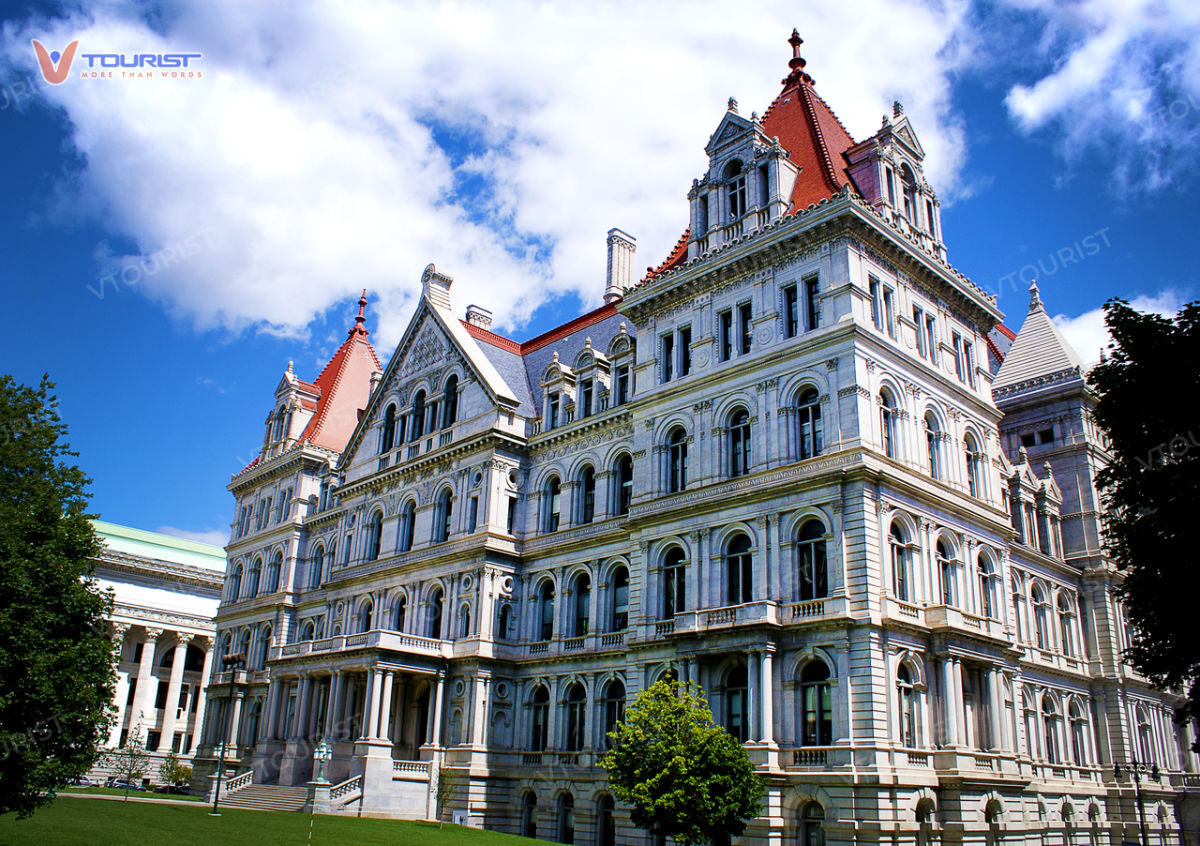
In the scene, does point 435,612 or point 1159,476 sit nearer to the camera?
point 1159,476

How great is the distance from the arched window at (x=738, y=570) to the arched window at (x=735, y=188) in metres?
12.8

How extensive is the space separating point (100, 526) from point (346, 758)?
6691 centimetres

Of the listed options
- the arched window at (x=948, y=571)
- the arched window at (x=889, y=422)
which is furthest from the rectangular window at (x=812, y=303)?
the arched window at (x=948, y=571)

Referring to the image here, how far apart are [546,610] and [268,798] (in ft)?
49.9

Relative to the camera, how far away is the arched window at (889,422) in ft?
108

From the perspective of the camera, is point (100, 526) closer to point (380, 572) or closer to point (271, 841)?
point (380, 572)

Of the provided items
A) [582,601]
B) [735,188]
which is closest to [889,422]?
[735,188]

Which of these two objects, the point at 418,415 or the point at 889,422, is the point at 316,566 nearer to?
the point at 418,415

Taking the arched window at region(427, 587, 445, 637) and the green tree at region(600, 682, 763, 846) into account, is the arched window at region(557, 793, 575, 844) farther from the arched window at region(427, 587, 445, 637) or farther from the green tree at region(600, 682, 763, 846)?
the arched window at region(427, 587, 445, 637)

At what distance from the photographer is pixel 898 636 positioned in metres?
30.2

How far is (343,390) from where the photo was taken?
221 ft

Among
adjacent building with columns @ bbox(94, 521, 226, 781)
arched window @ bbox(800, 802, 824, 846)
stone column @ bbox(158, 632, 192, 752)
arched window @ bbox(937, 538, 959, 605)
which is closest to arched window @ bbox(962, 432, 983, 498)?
arched window @ bbox(937, 538, 959, 605)

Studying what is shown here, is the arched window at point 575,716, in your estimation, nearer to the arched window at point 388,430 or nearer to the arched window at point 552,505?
the arched window at point 552,505

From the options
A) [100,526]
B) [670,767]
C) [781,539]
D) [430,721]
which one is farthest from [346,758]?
[100,526]
